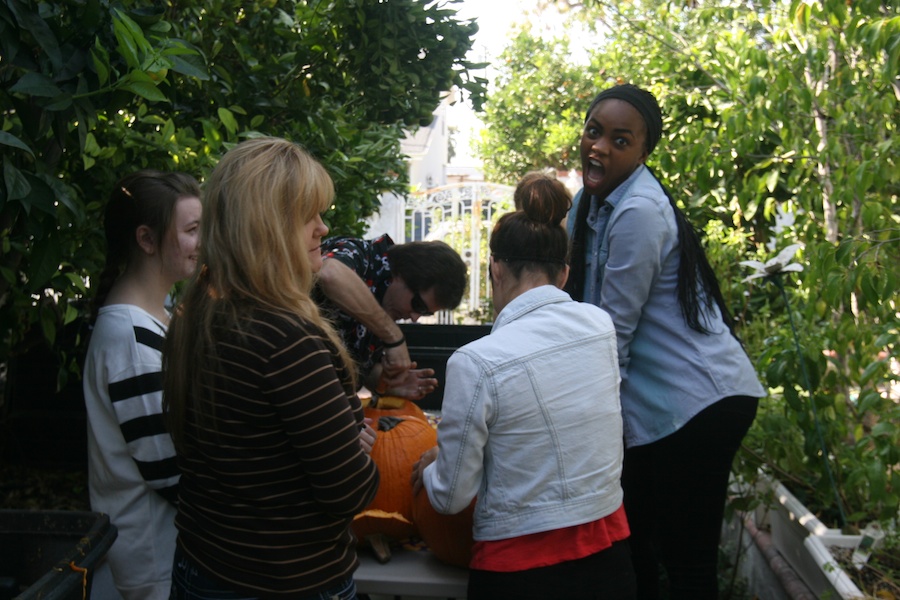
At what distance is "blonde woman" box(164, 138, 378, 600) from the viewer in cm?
165

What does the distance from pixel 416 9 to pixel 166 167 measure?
40.7 inches

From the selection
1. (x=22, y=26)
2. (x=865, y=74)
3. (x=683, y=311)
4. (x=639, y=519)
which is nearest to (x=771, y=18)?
(x=865, y=74)

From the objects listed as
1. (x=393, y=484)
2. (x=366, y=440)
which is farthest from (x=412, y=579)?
(x=366, y=440)

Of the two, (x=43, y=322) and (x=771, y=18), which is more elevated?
(x=771, y=18)

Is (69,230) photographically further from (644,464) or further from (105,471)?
(644,464)

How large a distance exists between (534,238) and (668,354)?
2.18 feet

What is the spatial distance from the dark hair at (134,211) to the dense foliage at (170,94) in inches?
3.8

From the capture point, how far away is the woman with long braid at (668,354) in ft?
8.59

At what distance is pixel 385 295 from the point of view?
131 inches

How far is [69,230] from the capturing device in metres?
2.62

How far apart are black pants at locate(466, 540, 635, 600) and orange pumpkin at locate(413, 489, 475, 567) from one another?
157 millimetres

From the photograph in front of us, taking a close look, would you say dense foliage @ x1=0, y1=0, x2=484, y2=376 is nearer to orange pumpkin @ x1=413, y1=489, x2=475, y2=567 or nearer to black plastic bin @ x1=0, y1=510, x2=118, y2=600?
black plastic bin @ x1=0, y1=510, x2=118, y2=600

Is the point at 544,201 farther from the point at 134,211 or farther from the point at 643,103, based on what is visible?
the point at 134,211

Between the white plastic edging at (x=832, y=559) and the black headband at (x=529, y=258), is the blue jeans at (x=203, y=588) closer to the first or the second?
the black headband at (x=529, y=258)
